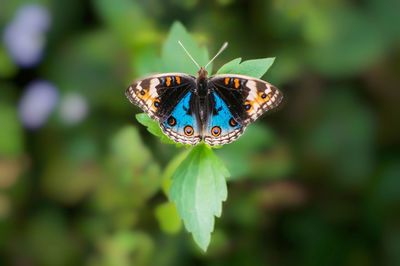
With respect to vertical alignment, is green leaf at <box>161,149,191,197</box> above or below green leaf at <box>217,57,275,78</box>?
below

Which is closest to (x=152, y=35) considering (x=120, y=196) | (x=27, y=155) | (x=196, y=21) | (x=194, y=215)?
(x=196, y=21)

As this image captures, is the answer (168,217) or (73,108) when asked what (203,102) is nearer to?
(168,217)

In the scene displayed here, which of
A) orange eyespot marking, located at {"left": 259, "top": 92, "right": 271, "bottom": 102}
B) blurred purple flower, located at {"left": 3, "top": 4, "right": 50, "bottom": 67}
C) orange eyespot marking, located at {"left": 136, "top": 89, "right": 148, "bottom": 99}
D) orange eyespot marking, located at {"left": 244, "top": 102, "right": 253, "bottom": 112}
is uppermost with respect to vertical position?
blurred purple flower, located at {"left": 3, "top": 4, "right": 50, "bottom": 67}

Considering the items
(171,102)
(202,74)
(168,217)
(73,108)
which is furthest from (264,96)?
(73,108)

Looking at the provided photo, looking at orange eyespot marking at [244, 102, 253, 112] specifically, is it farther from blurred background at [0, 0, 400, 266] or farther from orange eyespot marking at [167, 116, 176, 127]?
blurred background at [0, 0, 400, 266]

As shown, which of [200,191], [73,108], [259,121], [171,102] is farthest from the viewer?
[73,108]

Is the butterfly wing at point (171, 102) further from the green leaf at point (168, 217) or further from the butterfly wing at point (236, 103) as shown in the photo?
the green leaf at point (168, 217)

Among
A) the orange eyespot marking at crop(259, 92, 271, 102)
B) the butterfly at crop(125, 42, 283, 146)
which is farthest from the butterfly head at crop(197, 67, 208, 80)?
the orange eyespot marking at crop(259, 92, 271, 102)
